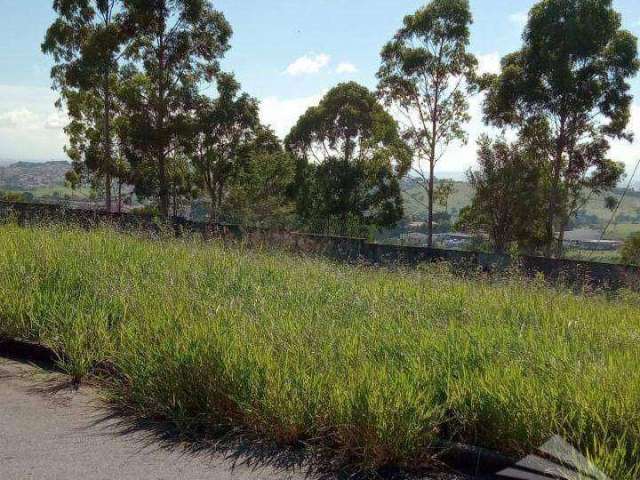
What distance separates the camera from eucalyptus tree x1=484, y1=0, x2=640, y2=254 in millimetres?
24094

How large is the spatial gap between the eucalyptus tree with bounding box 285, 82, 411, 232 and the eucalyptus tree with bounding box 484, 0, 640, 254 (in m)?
12.4

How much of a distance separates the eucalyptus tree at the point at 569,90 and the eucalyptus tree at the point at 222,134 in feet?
46.0

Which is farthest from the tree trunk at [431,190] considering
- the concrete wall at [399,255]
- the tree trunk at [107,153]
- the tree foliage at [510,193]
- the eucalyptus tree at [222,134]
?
the concrete wall at [399,255]

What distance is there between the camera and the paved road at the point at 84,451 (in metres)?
3.43

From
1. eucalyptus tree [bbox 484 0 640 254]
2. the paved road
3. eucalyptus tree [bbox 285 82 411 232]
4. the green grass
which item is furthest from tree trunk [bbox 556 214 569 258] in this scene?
the paved road

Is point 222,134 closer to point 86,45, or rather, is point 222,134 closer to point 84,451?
point 86,45

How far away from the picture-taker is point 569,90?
24484 mm

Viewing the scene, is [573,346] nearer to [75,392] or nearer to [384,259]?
[75,392]

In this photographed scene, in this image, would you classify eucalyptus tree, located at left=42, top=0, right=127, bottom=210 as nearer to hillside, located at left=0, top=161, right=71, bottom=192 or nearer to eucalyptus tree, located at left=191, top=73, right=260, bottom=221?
eucalyptus tree, located at left=191, top=73, right=260, bottom=221

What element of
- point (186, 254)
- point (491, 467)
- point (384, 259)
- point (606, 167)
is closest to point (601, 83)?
point (606, 167)

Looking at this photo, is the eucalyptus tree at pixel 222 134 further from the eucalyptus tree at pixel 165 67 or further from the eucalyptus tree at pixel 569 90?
the eucalyptus tree at pixel 569 90

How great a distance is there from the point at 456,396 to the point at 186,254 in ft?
18.7

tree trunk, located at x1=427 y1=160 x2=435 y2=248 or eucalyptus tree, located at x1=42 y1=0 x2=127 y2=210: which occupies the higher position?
eucalyptus tree, located at x1=42 y1=0 x2=127 y2=210

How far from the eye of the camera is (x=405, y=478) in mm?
3396
